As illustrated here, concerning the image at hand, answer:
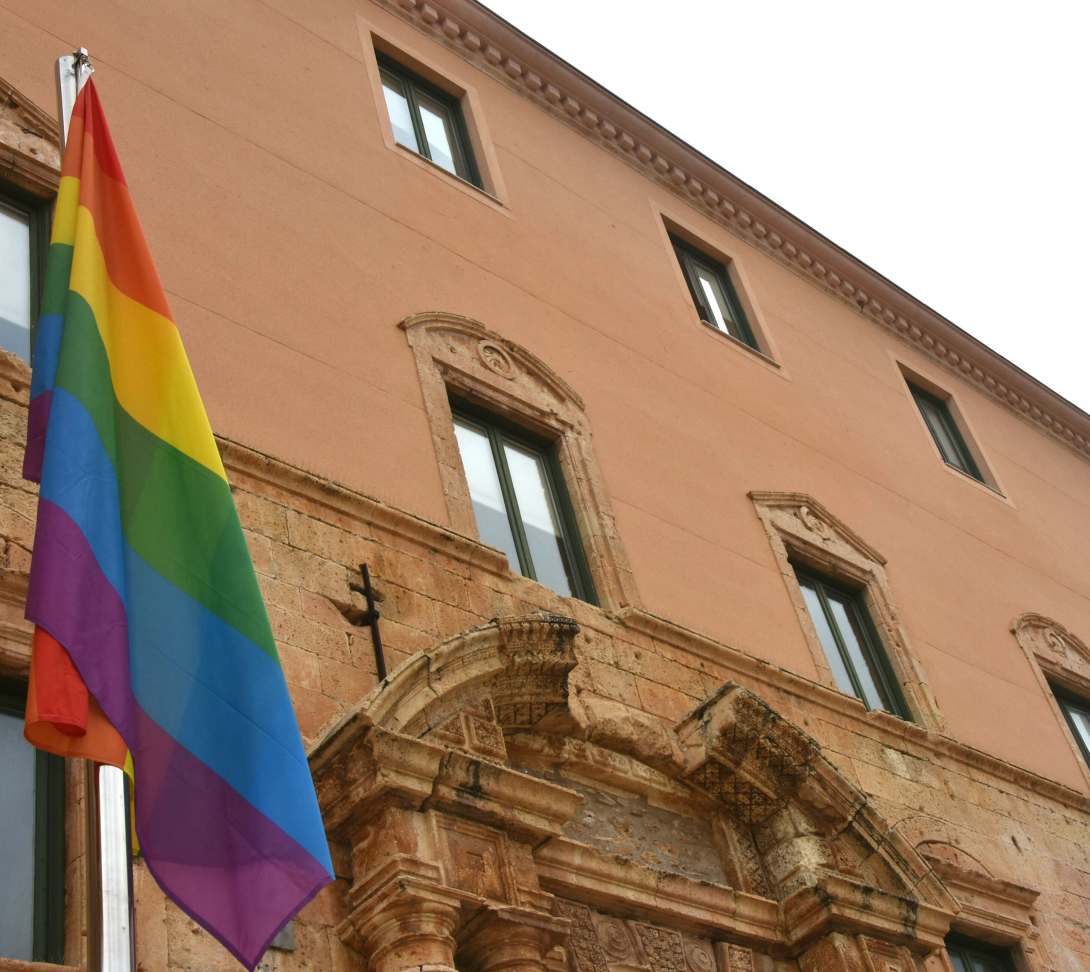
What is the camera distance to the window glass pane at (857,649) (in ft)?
33.5

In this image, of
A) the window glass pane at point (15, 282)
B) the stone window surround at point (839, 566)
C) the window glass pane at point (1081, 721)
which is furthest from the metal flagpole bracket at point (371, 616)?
the window glass pane at point (1081, 721)

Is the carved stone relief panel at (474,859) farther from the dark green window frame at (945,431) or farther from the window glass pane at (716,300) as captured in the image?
the dark green window frame at (945,431)

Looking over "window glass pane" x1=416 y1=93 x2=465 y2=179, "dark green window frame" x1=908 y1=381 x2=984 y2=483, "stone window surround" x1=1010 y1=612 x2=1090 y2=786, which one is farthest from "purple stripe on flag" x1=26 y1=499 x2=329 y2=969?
"dark green window frame" x1=908 y1=381 x2=984 y2=483

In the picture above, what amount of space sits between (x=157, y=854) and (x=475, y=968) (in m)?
2.44

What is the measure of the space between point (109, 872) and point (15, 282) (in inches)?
164

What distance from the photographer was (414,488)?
25.6 ft

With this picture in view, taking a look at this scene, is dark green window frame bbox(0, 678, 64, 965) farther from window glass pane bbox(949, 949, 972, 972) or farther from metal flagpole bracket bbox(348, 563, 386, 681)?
window glass pane bbox(949, 949, 972, 972)

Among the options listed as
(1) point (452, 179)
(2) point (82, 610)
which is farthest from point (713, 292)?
(2) point (82, 610)

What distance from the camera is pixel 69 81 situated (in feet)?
17.9

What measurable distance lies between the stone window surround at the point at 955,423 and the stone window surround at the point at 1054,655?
1673 millimetres

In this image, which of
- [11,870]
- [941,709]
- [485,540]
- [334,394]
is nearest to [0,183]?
[334,394]

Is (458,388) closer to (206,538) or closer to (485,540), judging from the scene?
(485,540)

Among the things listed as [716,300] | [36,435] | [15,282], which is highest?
[716,300]

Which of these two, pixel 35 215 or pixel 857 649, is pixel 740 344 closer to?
pixel 857 649
